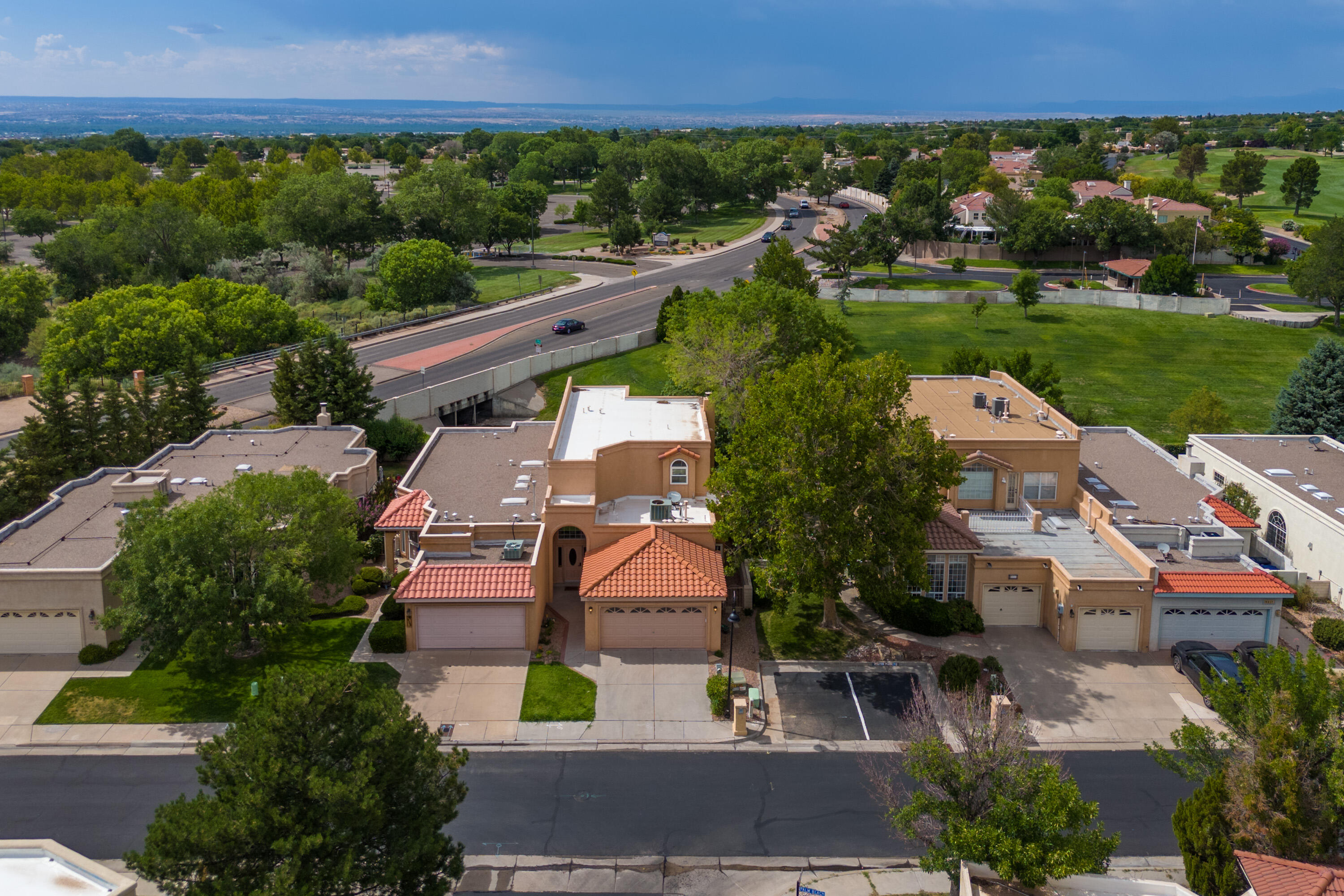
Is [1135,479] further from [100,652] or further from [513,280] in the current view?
[513,280]

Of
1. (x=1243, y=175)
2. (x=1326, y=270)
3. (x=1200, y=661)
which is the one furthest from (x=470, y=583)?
(x=1243, y=175)

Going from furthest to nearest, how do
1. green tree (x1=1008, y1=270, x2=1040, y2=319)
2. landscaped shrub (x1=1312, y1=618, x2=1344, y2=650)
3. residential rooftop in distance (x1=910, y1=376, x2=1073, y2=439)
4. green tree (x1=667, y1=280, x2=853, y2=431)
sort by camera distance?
green tree (x1=1008, y1=270, x2=1040, y2=319), green tree (x1=667, y1=280, x2=853, y2=431), residential rooftop in distance (x1=910, y1=376, x2=1073, y2=439), landscaped shrub (x1=1312, y1=618, x2=1344, y2=650)

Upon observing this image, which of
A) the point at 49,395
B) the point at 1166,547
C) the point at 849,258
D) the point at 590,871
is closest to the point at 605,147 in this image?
the point at 849,258

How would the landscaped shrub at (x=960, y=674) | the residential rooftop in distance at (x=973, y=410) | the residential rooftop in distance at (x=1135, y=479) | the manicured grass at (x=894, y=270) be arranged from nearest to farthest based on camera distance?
the landscaped shrub at (x=960, y=674), the residential rooftop in distance at (x=1135, y=479), the residential rooftop in distance at (x=973, y=410), the manicured grass at (x=894, y=270)

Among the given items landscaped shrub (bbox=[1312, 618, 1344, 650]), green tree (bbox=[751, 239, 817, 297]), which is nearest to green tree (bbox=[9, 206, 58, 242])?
green tree (bbox=[751, 239, 817, 297])

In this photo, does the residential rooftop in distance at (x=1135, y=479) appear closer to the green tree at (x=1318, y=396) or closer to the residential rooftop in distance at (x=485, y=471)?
the green tree at (x=1318, y=396)

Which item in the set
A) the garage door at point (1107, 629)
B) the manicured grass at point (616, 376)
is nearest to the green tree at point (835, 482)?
the garage door at point (1107, 629)

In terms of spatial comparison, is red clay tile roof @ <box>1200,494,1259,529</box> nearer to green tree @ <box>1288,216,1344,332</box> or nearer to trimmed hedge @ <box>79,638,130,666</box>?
trimmed hedge @ <box>79,638,130,666</box>
